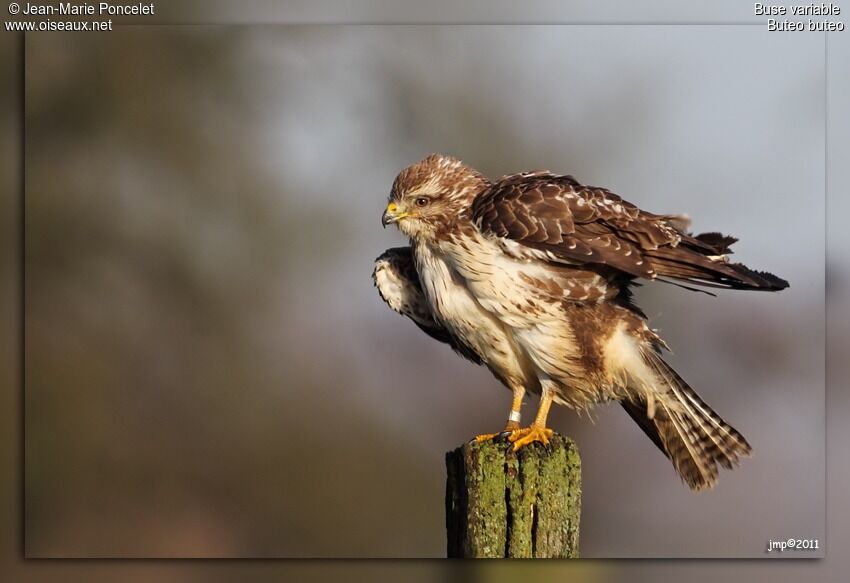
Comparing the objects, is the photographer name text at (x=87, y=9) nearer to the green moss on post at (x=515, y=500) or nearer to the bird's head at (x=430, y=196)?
the bird's head at (x=430, y=196)

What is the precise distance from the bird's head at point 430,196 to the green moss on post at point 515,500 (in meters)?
0.98

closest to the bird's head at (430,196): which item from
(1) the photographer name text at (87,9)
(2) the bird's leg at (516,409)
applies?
(2) the bird's leg at (516,409)

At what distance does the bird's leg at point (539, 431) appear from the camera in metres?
4.96

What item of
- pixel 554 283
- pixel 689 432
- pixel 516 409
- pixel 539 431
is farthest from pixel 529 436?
pixel 689 432

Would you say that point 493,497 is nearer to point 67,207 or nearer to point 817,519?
point 817,519

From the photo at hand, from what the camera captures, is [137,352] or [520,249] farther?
[137,352]

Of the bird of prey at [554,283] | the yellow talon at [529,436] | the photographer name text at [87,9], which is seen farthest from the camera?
the photographer name text at [87,9]

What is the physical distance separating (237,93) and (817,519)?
138 inches

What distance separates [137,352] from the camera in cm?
603

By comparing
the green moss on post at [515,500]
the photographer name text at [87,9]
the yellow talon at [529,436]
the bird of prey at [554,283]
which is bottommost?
the green moss on post at [515,500]

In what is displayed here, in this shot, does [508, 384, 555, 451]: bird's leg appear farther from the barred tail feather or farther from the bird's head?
the bird's head

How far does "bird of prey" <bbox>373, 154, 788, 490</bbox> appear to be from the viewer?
15.8ft

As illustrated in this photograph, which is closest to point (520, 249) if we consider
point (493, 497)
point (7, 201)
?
point (493, 497)

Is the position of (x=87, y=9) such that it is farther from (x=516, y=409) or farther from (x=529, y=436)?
(x=529, y=436)
